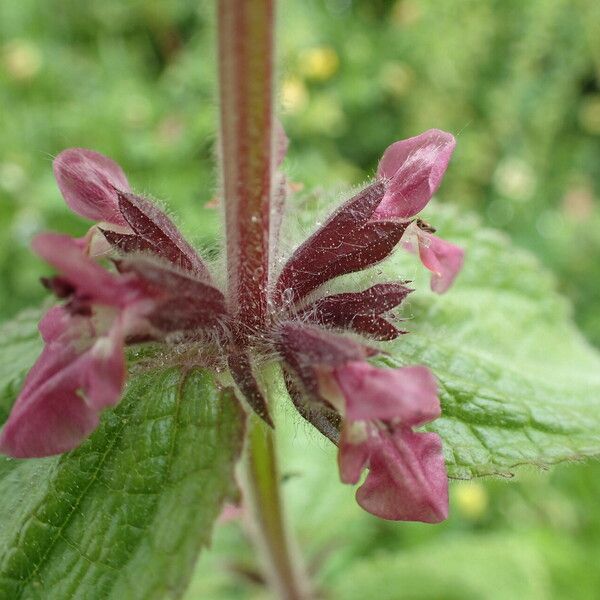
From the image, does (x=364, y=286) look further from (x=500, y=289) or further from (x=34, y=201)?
(x=34, y=201)

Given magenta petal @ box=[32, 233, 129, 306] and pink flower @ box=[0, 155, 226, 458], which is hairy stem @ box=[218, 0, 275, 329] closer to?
pink flower @ box=[0, 155, 226, 458]

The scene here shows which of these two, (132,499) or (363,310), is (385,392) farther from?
(132,499)

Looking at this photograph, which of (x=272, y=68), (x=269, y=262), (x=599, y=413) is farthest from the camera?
(x=599, y=413)

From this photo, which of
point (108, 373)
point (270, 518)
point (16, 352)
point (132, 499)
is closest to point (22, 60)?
point (16, 352)

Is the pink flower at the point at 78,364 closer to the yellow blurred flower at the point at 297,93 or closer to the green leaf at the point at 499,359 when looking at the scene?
the green leaf at the point at 499,359

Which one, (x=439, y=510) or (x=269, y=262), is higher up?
(x=269, y=262)

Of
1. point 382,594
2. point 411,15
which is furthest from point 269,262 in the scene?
point 411,15

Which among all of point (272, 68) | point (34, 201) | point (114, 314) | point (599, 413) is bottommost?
point (114, 314)
